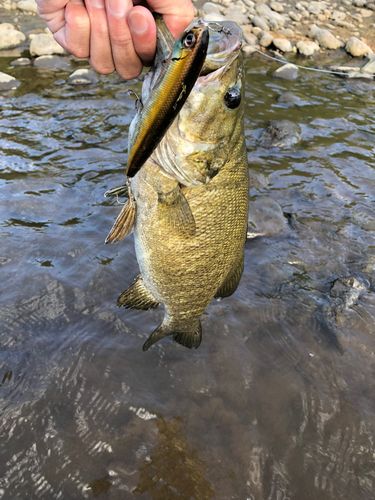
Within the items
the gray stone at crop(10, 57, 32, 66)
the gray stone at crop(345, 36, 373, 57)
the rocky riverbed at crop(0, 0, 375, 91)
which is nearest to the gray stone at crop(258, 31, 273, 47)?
the rocky riverbed at crop(0, 0, 375, 91)

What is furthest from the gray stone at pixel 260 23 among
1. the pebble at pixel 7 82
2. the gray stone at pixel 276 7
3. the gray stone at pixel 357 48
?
the pebble at pixel 7 82

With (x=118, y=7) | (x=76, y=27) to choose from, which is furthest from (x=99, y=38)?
(x=118, y=7)

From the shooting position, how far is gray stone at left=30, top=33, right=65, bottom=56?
1081 centimetres

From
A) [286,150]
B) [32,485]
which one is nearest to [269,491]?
[32,485]

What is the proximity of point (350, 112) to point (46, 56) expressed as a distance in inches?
323

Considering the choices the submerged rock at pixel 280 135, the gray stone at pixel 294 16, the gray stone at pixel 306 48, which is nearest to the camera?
the submerged rock at pixel 280 135

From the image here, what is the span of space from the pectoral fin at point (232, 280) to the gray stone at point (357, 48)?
14.1m

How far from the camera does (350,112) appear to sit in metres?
9.58

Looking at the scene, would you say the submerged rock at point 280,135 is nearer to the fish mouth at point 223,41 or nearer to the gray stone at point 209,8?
the fish mouth at point 223,41

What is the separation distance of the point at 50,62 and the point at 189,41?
10.9 meters

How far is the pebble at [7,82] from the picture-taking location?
354 inches

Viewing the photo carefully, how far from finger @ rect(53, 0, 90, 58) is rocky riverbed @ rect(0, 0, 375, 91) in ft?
26.3

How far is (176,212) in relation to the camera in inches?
86.4

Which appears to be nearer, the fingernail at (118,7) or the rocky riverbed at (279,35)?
the fingernail at (118,7)
